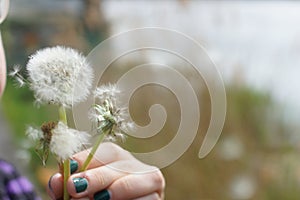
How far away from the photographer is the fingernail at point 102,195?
0.47 meters

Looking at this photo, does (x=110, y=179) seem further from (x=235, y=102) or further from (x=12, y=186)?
(x=235, y=102)

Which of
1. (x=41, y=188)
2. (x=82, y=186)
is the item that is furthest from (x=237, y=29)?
(x=82, y=186)

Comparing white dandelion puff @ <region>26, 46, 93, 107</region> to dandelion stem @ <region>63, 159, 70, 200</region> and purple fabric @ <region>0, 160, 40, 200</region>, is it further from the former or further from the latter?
purple fabric @ <region>0, 160, 40, 200</region>

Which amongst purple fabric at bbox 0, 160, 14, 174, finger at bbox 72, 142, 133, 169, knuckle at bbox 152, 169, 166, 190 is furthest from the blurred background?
finger at bbox 72, 142, 133, 169

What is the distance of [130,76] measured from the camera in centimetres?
39

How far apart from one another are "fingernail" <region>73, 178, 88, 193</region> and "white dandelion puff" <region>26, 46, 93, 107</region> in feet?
0.24

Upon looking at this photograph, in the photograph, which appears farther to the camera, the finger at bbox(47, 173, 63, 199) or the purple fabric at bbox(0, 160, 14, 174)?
the purple fabric at bbox(0, 160, 14, 174)

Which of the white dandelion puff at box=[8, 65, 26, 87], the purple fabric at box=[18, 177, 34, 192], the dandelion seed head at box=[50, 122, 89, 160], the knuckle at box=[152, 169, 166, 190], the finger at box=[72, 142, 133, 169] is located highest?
the white dandelion puff at box=[8, 65, 26, 87]

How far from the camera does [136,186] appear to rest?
1.67ft

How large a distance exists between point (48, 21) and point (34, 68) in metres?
1.80

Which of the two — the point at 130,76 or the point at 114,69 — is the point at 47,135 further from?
the point at 114,69

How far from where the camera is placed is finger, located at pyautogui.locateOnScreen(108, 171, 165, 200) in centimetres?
48

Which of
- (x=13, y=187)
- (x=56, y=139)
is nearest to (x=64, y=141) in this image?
(x=56, y=139)

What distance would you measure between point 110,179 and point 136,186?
39 millimetres
